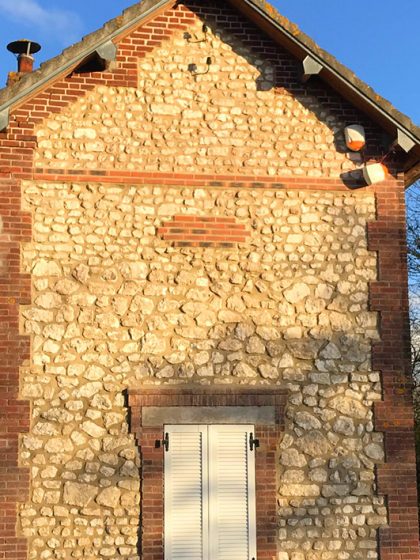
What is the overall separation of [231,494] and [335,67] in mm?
5183

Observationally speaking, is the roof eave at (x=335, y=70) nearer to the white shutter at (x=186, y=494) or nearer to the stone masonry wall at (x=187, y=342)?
the stone masonry wall at (x=187, y=342)

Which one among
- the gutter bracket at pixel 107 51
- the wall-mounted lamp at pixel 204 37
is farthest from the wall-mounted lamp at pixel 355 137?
the gutter bracket at pixel 107 51

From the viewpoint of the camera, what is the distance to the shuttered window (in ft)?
29.3

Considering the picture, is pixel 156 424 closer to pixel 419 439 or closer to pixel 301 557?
pixel 301 557

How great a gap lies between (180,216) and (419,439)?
10890 millimetres

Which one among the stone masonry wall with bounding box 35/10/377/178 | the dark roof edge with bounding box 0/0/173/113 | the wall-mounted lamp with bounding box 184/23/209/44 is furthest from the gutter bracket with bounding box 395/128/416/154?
the dark roof edge with bounding box 0/0/173/113

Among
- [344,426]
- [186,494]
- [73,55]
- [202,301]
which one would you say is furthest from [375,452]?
[73,55]

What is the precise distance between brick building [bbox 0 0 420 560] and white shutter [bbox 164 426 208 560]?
0.02 meters

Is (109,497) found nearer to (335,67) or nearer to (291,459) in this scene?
(291,459)

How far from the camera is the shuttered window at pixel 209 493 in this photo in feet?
29.3

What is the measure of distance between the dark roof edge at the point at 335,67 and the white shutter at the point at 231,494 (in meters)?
4.09

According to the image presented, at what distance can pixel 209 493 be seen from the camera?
9.09m

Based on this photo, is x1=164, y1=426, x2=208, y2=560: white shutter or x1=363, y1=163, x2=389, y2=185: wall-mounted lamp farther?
x1=363, y1=163, x2=389, y2=185: wall-mounted lamp

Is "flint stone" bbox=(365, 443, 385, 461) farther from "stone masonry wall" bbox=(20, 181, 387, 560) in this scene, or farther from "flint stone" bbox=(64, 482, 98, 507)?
"flint stone" bbox=(64, 482, 98, 507)
